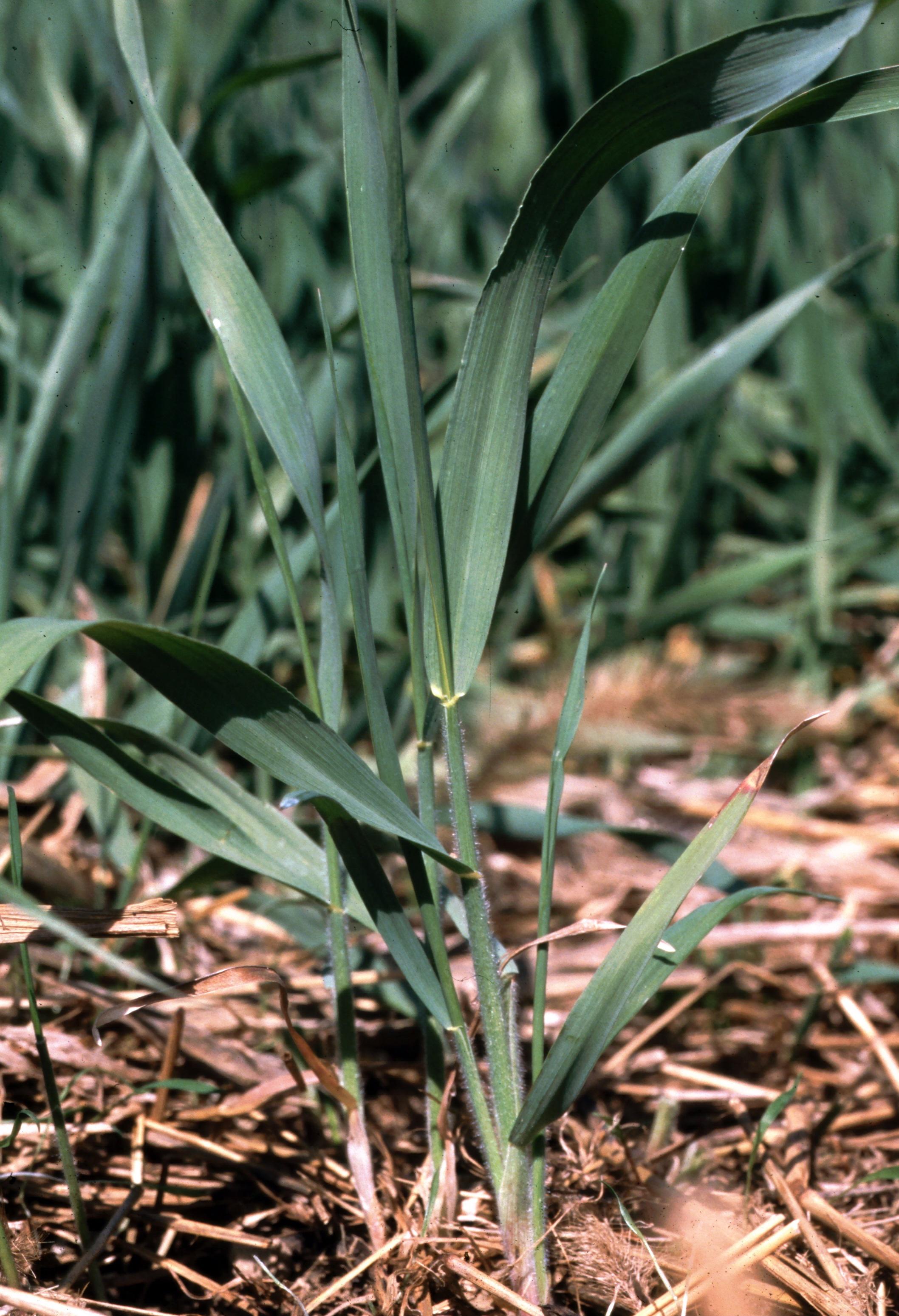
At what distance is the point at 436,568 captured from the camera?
54 cm

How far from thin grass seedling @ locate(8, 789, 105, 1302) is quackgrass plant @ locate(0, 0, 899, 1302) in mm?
51

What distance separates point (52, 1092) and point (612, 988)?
11.7 inches

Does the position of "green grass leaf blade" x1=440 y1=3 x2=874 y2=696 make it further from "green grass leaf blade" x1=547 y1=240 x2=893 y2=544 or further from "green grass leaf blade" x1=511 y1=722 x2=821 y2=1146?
"green grass leaf blade" x1=547 y1=240 x2=893 y2=544

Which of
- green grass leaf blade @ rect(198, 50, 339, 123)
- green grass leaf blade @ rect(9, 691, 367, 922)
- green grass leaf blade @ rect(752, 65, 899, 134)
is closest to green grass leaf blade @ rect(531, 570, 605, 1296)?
green grass leaf blade @ rect(9, 691, 367, 922)

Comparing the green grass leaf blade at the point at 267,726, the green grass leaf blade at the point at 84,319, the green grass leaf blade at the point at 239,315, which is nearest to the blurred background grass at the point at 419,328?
the green grass leaf blade at the point at 84,319

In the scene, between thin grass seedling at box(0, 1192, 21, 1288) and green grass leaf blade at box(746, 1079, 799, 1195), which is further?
green grass leaf blade at box(746, 1079, 799, 1195)

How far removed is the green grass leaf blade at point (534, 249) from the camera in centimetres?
50

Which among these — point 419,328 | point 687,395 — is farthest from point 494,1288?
point 419,328

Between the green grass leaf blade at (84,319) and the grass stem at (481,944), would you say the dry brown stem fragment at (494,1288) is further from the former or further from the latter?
the green grass leaf blade at (84,319)

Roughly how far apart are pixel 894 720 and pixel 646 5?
114 centimetres

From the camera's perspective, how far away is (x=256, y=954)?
3.27 ft

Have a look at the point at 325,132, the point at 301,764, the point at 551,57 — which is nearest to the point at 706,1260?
the point at 301,764

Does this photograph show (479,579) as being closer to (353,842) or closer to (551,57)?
(353,842)

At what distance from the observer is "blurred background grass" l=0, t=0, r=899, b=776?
3.47ft
